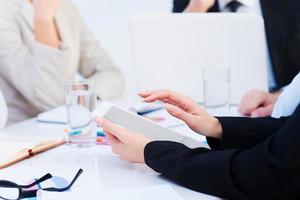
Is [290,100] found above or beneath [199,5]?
beneath

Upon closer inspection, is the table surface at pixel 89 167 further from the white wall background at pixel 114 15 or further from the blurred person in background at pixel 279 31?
the white wall background at pixel 114 15

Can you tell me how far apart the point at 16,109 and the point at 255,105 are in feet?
2.77

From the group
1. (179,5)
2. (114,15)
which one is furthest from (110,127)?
(114,15)

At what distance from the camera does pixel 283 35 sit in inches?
71.7

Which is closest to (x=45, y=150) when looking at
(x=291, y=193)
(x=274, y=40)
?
A: (x=291, y=193)

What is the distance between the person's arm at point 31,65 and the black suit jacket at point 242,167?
85cm

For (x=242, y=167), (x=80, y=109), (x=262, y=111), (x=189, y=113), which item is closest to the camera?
(x=242, y=167)

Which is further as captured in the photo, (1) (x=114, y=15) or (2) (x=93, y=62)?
(1) (x=114, y=15)

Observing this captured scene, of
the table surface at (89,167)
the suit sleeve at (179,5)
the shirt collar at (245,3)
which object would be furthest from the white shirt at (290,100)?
the suit sleeve at (179,5)

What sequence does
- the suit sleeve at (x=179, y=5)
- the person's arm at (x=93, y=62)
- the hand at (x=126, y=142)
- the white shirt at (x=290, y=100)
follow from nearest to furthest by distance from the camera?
the hand at (x=126, y=142), the white shirt at (x=290, y=100), the person's arm at (x=93, y=62), the suit sleeve at (x=179, y=5)

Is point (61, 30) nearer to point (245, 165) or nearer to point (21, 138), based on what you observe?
point (21, 138)

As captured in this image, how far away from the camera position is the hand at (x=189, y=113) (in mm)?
969

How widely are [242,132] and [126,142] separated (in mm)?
237

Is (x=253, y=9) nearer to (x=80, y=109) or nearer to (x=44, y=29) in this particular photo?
(x=44, y=29)
